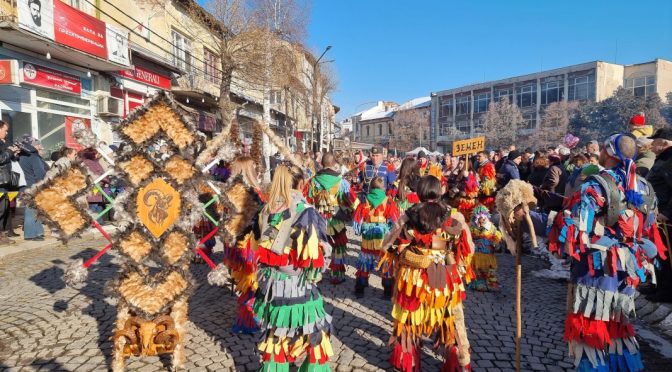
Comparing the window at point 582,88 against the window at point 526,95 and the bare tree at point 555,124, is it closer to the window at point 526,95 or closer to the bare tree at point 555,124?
the bare tree at point 555,124

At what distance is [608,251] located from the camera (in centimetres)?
321

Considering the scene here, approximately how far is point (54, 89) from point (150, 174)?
40.6ft

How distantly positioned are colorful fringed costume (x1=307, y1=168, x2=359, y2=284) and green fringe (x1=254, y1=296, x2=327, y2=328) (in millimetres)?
2920

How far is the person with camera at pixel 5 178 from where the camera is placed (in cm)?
805

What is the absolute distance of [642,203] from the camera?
3266 mm

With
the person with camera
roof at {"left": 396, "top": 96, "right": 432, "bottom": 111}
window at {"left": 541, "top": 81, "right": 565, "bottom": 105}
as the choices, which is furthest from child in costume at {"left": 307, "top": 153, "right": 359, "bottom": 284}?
roof at {"left": 396, "top": 96, "right": 432, "bottom": 111}

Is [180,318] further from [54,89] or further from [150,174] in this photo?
[54,89]

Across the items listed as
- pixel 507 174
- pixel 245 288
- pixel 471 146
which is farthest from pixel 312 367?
pixel 471 146

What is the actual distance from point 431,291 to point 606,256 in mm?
1436

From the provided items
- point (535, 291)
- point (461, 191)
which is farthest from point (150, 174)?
point (535, 291)

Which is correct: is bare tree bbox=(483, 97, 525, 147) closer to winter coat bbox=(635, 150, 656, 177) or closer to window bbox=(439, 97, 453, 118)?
window bbox=(439, 97, 453, 118)

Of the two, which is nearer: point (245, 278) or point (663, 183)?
point (245, 278)

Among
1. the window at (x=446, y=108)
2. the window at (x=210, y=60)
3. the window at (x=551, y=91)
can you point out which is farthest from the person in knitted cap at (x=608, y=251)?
the window at (x=446, y=108)

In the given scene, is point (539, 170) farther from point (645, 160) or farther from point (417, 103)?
point (417, 103)
